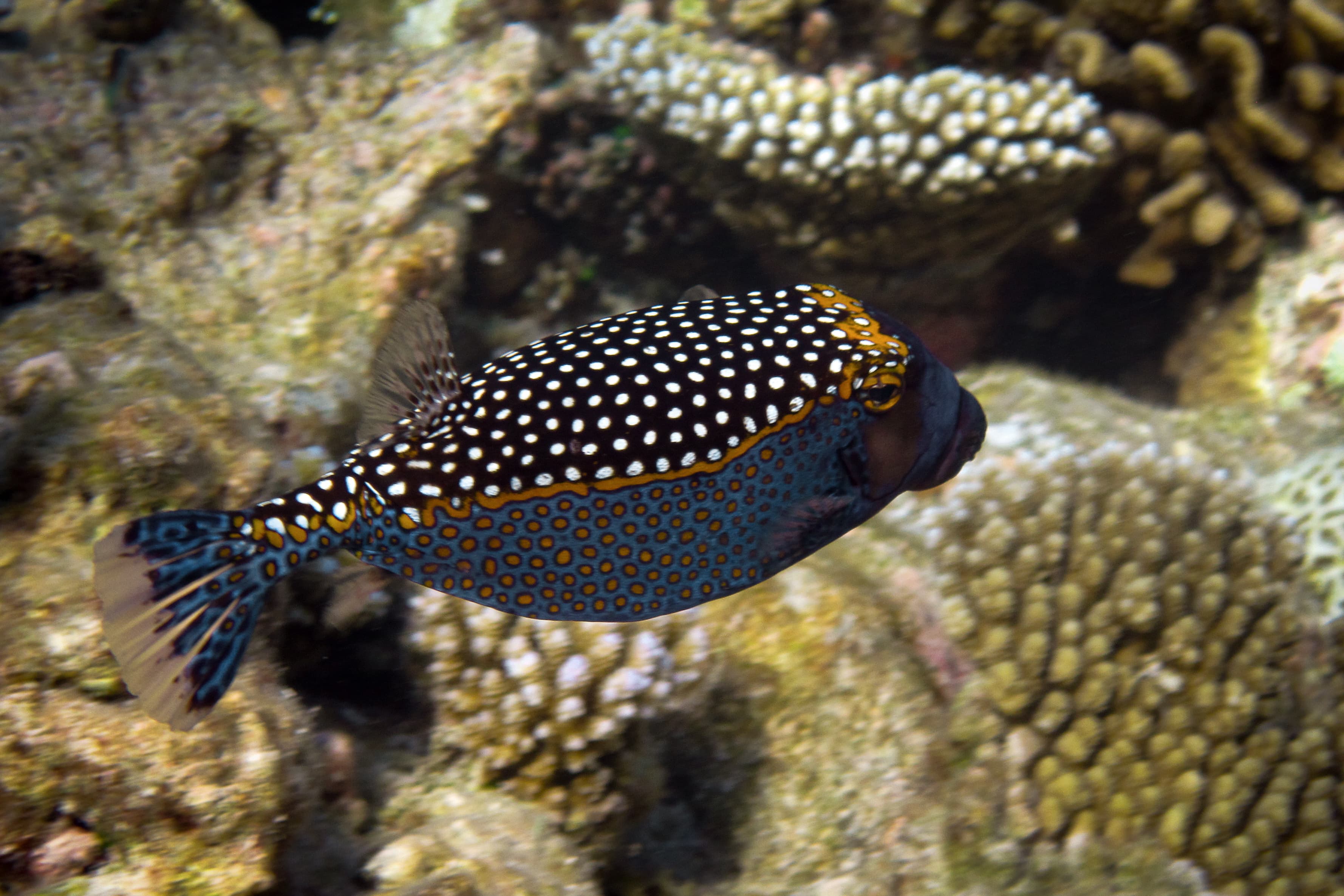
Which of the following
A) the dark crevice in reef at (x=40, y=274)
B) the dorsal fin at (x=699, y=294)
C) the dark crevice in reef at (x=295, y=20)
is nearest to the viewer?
the dorsal fin at (x=699, y=294)

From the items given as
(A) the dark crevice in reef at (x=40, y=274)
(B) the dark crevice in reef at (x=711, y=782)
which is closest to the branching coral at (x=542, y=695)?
(B) the dark crevice in reef at (x=711, y=782)

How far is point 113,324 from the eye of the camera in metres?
3.17

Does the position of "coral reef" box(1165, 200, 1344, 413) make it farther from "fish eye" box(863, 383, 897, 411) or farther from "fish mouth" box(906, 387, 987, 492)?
"fish eye" box(863, 383, 897, 411)

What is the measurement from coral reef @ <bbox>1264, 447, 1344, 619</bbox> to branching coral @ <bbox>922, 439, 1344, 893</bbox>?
19 cm

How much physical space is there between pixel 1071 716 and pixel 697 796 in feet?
6.03

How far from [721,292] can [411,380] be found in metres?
4.03

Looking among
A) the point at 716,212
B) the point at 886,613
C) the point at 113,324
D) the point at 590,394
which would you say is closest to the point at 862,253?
the point at 716,212

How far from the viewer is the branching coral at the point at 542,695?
298cm

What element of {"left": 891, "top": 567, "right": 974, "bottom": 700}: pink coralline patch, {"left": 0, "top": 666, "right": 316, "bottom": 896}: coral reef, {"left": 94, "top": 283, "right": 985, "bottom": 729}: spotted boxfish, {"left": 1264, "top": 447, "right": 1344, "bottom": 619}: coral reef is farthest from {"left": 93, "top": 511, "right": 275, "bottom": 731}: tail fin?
{"left": 1264, "top": 447, "right": 1344, "bottom": 619}: coral reef

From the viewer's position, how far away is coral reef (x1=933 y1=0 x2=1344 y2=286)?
4.82 m

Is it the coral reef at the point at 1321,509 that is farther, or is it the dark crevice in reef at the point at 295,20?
the dark crevice in reef at the point at 295,20

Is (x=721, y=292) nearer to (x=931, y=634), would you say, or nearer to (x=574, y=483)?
(x=931, y=634)

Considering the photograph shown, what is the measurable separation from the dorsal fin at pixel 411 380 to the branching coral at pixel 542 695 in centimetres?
98

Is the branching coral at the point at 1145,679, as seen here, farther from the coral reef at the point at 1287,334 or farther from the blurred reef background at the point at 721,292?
the coral reef at the point at 1287,334
